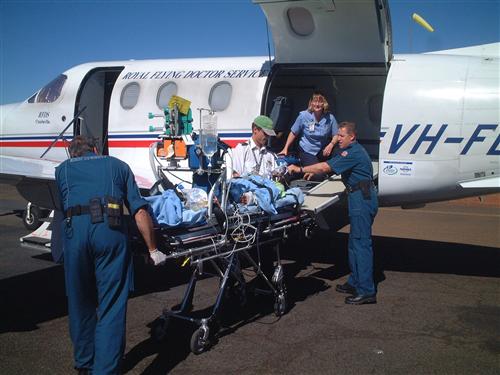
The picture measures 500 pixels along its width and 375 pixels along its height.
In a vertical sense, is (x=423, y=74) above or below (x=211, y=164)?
above

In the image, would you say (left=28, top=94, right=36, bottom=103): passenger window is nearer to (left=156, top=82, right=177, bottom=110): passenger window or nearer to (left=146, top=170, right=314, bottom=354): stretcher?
(left=156, top=82, right=177, bottom=110): passenger window

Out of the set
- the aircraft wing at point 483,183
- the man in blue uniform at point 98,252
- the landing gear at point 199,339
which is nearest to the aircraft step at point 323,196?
the aircraft wing at point 483,183

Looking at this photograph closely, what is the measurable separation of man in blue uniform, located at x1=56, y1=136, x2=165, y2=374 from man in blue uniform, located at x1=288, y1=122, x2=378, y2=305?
2.90m

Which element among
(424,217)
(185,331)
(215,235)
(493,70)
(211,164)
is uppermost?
(493,70)

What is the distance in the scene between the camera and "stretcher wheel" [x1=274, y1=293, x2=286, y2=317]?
19.0 ft

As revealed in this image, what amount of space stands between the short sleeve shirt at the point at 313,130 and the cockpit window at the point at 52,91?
4.92 m

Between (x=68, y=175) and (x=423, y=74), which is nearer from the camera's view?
(x=68, y=175)

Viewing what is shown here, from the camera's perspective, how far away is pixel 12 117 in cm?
1084

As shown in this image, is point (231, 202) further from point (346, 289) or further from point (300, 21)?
point (300, 21)

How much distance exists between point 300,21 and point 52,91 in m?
5.10

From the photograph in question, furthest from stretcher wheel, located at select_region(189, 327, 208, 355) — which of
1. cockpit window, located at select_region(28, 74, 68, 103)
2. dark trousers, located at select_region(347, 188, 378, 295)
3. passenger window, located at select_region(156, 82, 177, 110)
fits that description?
cockpit window, located at select_region(28, 74, 68, 103)

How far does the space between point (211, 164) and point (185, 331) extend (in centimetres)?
169

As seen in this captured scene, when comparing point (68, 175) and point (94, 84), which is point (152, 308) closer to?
point (68, 175)

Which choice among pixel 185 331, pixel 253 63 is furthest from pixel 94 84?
pixel 185 331
